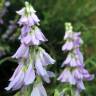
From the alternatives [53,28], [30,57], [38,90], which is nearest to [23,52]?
[30,57]

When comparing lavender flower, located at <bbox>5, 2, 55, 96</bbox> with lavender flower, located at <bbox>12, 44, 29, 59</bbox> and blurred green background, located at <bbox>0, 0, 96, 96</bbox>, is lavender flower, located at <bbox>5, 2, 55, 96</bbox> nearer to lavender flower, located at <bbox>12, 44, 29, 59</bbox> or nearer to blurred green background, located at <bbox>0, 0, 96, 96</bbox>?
lavender flower, located at <bbox>12, 44, 29, 59</bbox>

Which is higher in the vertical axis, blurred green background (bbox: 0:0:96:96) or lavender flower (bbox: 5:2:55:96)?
lavender flower (bbox: 5:2:55:96)

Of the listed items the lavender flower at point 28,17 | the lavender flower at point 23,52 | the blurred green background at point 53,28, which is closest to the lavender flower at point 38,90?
the lavender flower at point 23,52

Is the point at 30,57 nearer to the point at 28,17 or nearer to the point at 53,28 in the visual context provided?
the point at 28,17

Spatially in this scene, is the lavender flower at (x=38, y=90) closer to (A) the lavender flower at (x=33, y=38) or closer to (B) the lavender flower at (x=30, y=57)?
(B) the lavender flower at (x=30, y=57)

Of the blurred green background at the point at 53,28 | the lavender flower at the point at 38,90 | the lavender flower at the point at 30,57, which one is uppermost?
the lavender flower at the point at 30,57

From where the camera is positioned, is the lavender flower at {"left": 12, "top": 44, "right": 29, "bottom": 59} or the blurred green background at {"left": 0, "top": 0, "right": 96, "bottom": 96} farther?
the blurred green background at {"left": 0, "top": 0, "right": 96, "bottom": 96}

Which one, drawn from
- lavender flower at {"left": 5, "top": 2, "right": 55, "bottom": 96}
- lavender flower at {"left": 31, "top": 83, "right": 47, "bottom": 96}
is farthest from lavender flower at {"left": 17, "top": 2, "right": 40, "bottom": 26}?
lavender flower at {"left": 31, "top": 83, "right": 47, "bottom": 96}

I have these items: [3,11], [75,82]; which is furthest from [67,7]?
[75,82]

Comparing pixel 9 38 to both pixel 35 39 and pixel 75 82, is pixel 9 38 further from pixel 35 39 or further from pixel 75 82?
pixel 35 39

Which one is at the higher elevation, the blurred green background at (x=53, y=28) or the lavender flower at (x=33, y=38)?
the lavender flower at (x=33, y=38)
